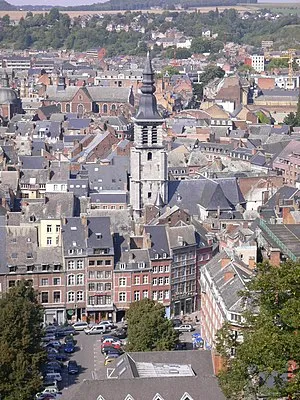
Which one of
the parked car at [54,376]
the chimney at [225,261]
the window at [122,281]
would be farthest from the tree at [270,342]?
the window at [122,281]

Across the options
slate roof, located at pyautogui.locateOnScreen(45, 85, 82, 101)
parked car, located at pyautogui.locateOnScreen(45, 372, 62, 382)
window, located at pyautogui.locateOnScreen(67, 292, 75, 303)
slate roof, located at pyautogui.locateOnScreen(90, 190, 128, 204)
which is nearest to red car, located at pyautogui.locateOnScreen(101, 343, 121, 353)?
parked car, located at pyautogui.locateOnScreen(45, 372, 62, 382)

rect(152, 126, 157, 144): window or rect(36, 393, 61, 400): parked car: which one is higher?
rect(152, 126, 157, 144): window

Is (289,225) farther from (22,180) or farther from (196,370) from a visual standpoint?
(22,180)

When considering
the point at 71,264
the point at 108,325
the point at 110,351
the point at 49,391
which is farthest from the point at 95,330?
the point at 49,391

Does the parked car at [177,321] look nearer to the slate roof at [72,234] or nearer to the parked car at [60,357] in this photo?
the slate roof at [72,234]

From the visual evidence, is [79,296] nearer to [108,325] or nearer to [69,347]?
[108,325]

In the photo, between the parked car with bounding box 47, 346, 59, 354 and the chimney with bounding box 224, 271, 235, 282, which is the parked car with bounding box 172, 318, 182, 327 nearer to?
the parked car with bounding box 47, 346, 59, 354
